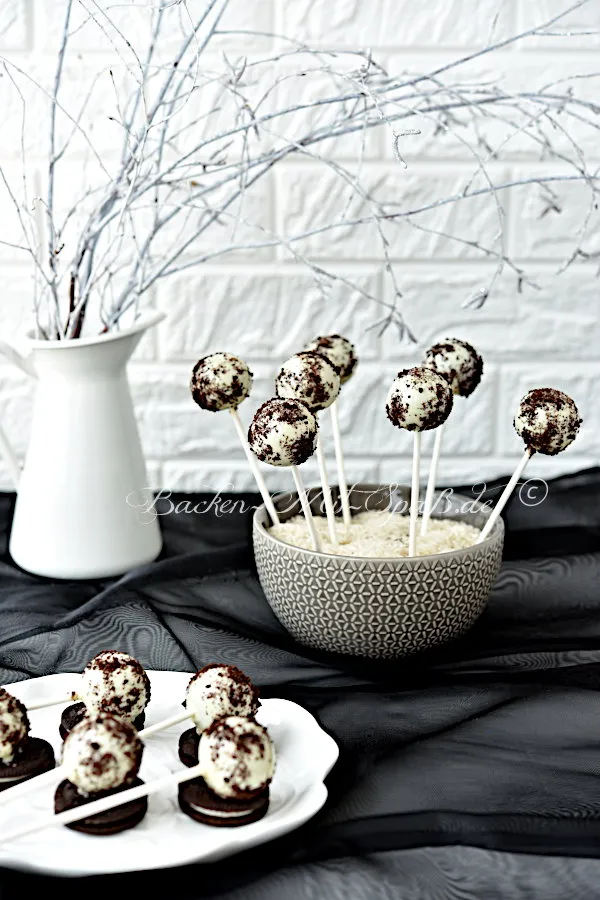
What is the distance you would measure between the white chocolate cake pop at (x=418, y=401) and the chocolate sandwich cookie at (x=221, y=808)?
0.29 metres

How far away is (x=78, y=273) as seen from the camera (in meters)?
0.95

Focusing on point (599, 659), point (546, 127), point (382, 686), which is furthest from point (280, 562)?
point (546, 127)

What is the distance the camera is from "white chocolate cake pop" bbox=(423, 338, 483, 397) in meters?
0.87

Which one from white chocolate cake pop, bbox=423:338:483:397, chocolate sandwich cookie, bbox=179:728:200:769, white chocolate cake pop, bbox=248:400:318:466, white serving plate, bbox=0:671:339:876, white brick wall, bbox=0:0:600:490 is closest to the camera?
white serving plate, bbox=0:671:339:876

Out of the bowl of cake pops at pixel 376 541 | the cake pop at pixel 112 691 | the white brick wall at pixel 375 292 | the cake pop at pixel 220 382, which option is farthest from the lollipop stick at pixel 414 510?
the white brick wall at pixel 375 292

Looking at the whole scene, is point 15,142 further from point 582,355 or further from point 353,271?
point 582,355

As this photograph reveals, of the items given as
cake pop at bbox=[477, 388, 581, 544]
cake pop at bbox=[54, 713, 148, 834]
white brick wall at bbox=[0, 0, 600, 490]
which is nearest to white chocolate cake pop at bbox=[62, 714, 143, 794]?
cake pop at bbox=[54, 713, 148, 834]

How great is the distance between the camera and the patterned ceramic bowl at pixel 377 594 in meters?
0.76

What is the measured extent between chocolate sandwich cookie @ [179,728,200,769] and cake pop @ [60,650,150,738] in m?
0.04

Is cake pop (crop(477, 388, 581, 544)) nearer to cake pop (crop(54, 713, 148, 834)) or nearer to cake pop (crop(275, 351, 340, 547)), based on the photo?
cake pop (crop(275, 351, 340, 547))

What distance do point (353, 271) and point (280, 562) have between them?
603 millimetres

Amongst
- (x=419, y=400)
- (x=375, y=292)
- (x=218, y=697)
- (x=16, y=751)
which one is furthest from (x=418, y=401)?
(x=375, y=292)

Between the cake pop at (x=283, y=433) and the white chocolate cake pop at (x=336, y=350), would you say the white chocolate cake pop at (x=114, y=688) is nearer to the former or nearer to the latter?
the cake pop at (x=283, y=433)

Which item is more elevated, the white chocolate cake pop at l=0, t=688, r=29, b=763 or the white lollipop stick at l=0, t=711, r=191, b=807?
the white chocolate cake pop at l=0, t=688, r=29, b=763
